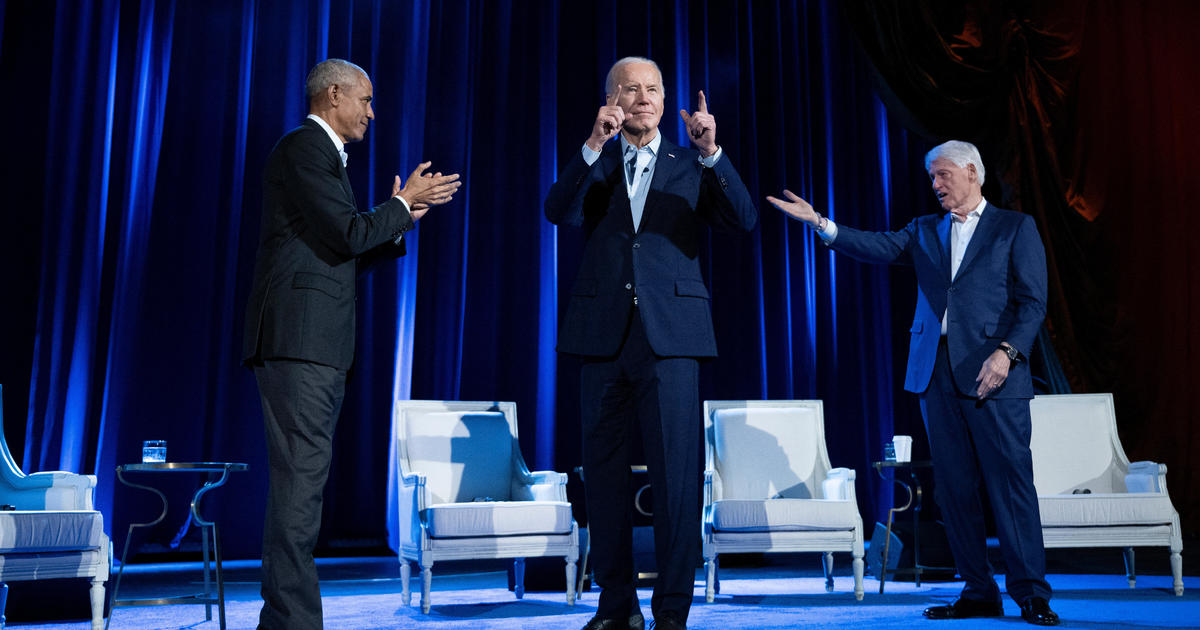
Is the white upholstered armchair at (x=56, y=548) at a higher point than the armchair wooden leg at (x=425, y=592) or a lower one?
higher

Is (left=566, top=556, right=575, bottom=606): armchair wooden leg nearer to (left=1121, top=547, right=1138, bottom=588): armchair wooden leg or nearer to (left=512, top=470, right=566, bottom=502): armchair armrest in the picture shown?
(left=512, top=470, right=566, bottom=502): armchair armrest

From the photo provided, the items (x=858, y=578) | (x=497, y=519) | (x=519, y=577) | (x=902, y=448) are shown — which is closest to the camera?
(x=497, y=519)

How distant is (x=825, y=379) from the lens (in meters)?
6.48

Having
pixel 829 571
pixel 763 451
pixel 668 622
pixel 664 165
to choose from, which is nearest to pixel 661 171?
pixel 664 165

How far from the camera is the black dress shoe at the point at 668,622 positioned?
2311 millimetres

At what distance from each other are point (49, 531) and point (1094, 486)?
14.2 ft

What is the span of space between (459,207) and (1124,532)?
390 centimetres

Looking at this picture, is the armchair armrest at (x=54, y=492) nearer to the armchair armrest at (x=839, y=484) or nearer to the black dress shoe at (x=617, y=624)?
the black dress shoe at (x=617, y=624)

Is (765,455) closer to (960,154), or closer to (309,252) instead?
(960,154)

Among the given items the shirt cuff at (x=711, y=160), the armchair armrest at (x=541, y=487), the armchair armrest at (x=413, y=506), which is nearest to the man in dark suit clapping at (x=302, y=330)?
the shirt cuff at (x=711, y=160)

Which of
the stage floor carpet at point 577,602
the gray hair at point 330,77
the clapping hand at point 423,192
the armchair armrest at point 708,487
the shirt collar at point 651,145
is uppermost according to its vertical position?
the gray hair at point 330,77

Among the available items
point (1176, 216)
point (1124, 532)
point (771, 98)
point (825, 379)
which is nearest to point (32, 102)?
point (771, 98)

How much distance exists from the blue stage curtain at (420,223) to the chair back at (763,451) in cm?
148

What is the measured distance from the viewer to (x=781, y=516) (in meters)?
3.93
